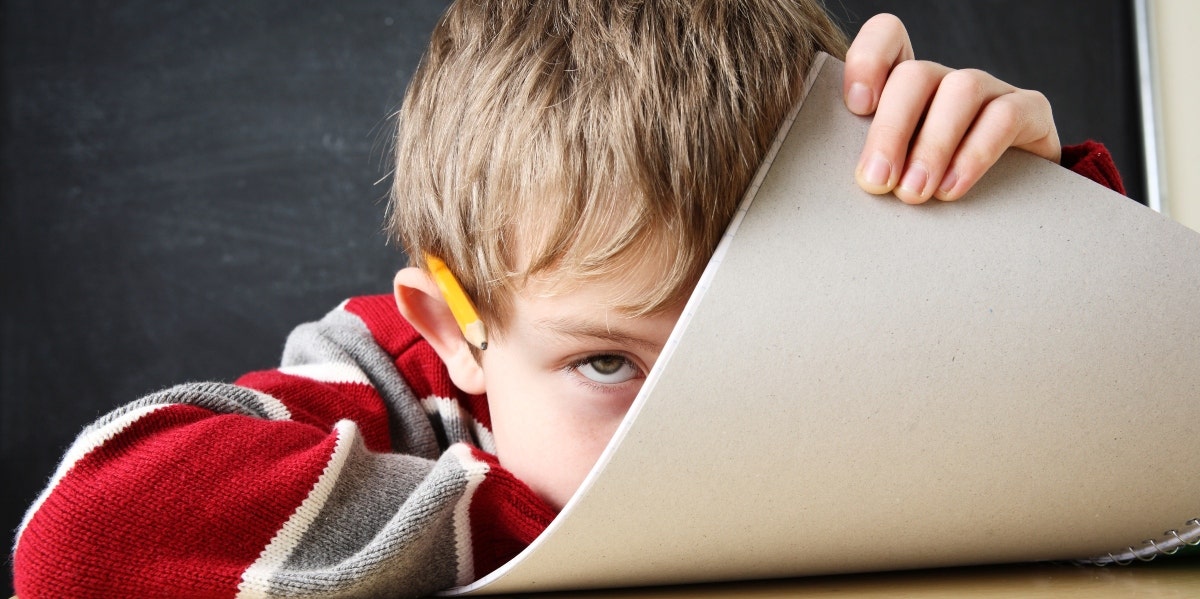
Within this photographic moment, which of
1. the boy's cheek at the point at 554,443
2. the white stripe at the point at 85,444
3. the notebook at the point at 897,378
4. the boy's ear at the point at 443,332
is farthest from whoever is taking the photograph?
the boy's ear at the point at 443,332

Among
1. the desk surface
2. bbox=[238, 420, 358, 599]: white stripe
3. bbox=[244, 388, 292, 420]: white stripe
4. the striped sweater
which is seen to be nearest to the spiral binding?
the desk surface

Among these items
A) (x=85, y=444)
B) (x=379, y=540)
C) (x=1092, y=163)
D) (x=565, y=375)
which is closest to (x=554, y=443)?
(x=565, y=375)

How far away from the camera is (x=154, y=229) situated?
1.45 m

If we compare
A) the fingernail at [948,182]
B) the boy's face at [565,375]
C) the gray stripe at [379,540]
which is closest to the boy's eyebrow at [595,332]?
the boy's face at [565,375]

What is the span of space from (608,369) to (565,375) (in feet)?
0.09

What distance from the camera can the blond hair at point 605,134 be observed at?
1.83 feet

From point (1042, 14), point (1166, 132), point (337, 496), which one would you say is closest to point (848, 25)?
point (1042, 14)

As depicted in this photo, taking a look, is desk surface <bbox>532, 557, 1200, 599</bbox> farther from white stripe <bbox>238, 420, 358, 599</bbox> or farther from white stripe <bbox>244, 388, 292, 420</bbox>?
white stripe <bbox>244, 388, 292, 420</bbox>

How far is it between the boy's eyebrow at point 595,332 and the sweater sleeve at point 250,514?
0.30 ft

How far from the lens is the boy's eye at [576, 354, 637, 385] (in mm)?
621

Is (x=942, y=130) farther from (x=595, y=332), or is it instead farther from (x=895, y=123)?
(x=595, y=332)

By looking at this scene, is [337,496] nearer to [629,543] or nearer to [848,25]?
[629,543]

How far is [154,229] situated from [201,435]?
40.2 inches

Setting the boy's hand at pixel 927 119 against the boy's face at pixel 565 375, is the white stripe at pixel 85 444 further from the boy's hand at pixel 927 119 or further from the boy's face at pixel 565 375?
the boy's hand at pixel 927 119
